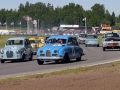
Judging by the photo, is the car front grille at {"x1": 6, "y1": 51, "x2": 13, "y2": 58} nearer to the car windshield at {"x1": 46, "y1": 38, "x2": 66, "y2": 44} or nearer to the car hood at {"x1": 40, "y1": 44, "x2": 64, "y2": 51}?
the car windshield at {"x1": 46, "y1": 38, "x2": 66, "y2": 44}

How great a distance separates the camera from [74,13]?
157 metres

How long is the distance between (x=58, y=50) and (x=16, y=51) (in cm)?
400

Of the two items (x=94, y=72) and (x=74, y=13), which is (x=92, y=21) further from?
(x=94, y=72)

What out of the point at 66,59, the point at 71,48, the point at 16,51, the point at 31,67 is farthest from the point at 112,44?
the point at 31,67

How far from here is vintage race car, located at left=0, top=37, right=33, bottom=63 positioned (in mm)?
31438

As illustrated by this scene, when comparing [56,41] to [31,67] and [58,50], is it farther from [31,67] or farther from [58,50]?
[31,67]

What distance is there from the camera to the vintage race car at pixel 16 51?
103ft

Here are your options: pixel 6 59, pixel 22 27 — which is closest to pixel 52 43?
Result: pixel 6 59

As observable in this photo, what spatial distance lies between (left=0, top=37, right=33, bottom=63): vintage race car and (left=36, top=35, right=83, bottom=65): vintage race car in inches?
105

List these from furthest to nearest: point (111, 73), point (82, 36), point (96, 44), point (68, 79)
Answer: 1. point (82, 36)
2. point (96, 44)
3. point (111, 73)
4. point (68, 79)

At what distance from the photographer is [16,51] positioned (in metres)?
31.5

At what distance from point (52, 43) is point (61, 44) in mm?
612

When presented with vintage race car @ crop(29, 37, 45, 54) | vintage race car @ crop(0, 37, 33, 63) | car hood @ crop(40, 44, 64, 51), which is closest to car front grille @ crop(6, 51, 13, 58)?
vintage race car @ crop(0, 37, 33, 63)

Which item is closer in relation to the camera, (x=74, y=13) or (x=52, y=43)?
(x=52, y=43)
